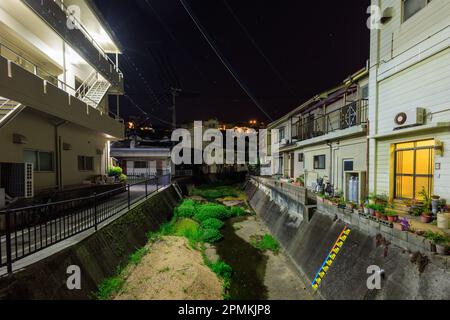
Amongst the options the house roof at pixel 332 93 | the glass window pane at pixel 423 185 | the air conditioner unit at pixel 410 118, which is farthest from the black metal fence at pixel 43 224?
the house roof at pixel 332 93

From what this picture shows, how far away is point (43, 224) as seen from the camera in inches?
247

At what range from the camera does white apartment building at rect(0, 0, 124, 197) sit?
22.6 ft

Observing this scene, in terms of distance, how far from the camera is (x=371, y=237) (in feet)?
17.7

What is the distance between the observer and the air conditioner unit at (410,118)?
5973mm

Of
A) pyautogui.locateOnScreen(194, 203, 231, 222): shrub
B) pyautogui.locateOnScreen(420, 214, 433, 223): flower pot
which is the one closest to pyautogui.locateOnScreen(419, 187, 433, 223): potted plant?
pyautogui.locateOnScreen(420, 214, 433, 223): flower pot

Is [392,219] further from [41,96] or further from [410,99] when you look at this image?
[41,96]

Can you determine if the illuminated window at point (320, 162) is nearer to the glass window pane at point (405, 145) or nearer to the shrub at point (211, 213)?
the glass window pane at point (405, 145)

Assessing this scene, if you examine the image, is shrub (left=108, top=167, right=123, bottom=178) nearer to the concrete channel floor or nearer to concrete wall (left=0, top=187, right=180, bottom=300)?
concrete wall (left=0, top=187, right=180, bottom=300)

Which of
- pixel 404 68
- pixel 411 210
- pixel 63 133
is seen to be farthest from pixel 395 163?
pixel 63 133

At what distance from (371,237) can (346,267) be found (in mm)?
1099

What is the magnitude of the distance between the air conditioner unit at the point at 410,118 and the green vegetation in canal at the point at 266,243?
23.4ft

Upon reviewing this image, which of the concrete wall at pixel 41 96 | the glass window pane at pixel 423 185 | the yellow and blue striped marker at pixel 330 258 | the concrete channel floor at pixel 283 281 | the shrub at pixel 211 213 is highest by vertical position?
the concrete wall at pixel 41 96

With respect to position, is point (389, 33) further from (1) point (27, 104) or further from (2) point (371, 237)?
(1) point (27, 104)
